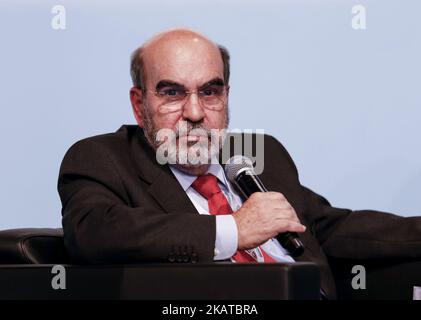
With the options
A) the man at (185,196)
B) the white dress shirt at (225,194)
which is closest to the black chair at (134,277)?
the man at (185,196)

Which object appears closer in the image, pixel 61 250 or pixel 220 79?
pixel 61 250

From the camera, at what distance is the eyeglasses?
2.33m

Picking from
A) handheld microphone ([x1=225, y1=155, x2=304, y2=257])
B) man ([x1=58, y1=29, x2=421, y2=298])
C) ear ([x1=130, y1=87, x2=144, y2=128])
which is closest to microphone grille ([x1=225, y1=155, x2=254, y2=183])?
handheld microphone ([x1=225, y1=155, x2=304, y2=257])

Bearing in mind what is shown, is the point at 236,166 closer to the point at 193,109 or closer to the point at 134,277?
the point at 193,109

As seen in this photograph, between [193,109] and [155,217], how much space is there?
462mm

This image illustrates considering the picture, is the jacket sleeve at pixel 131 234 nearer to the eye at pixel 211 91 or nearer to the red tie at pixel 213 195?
the red tie at pixel 213 195

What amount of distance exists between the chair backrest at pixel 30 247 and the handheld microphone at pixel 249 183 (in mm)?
517

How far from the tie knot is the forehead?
0.28 m

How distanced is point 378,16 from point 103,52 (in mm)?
1049

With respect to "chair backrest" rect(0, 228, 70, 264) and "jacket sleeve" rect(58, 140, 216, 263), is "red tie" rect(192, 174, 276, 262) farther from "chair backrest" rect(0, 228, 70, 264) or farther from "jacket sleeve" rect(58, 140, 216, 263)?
"chair backrest" rect(0, 228, 70, 264)

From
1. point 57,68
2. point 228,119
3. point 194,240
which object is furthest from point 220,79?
point 57,68

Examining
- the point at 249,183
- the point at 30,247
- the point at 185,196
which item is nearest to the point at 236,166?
the point at 249,183
